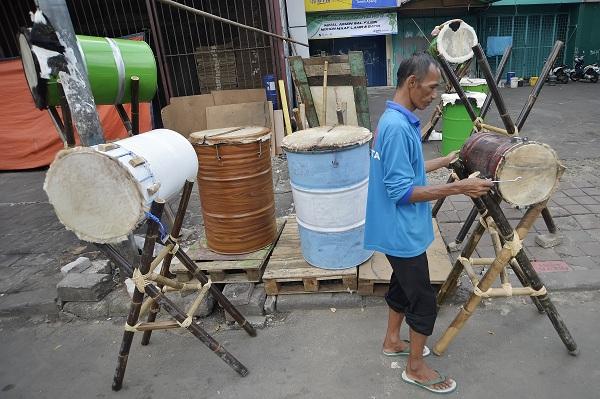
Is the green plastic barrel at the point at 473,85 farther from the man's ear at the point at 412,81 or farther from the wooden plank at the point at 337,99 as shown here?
the man's ear at the point at 412,81

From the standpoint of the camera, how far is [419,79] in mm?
1999

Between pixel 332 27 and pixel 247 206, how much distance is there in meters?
14.1

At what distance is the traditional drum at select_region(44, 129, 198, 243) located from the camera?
6.57 ft

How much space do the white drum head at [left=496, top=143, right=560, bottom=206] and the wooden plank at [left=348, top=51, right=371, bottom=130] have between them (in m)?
4.18

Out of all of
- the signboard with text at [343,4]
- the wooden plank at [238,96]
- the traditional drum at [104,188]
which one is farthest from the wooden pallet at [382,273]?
the signboard with text at [343,4]

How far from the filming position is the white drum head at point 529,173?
2.10m

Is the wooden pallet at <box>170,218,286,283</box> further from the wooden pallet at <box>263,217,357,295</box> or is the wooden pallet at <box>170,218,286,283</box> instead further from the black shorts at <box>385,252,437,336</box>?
the black shorts at <box>385,252,437,336</box>

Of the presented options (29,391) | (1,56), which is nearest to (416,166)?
(29,391)

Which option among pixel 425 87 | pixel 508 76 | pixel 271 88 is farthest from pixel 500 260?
pixel 508 76

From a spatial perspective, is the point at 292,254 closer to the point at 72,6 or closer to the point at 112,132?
the point at 112,132

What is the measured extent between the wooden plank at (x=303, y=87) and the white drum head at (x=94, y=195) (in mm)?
4753

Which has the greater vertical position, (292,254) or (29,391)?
(292,254)

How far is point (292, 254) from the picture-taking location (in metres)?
Answer: 3.59

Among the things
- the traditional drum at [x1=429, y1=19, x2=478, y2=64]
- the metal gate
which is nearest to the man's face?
the traditional drum at [x1=429, y1=19, x2=478, y2=64]
